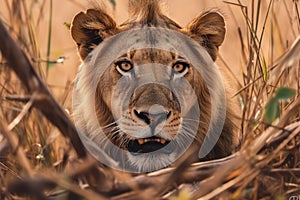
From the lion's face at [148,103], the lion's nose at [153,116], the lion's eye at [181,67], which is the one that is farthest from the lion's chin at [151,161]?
the lion's eye at [181,67]

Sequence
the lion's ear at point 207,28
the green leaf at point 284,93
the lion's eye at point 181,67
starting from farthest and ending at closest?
the lion's ear at point 207,28
the lion's eye at point 181,67
the green leaf at point 284,93

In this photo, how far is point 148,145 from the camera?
328 centimetres

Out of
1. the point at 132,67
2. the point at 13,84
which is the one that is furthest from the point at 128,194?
the point at 13,84

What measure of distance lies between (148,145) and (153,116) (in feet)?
0.46

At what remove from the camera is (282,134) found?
2.49 meters

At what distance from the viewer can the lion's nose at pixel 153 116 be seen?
126 inches

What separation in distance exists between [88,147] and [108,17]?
1.41m

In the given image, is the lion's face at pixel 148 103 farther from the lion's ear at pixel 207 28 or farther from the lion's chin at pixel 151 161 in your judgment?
the lion's ear at pixel 207 28

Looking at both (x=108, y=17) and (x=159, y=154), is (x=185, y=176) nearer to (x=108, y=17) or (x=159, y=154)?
(x=159, y=154)

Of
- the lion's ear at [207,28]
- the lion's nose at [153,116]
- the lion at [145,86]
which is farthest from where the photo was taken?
the lion's ear at [207,28]

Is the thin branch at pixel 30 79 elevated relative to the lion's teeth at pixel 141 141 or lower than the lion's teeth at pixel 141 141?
elevated

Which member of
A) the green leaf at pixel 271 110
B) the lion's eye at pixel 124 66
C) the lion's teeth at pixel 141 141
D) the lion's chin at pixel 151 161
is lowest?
the lion's chin at pixel 151 161

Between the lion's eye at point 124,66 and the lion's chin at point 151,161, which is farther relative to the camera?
the lion's eye at point 124,66

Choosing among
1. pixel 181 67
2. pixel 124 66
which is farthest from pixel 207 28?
pixel 124 66
